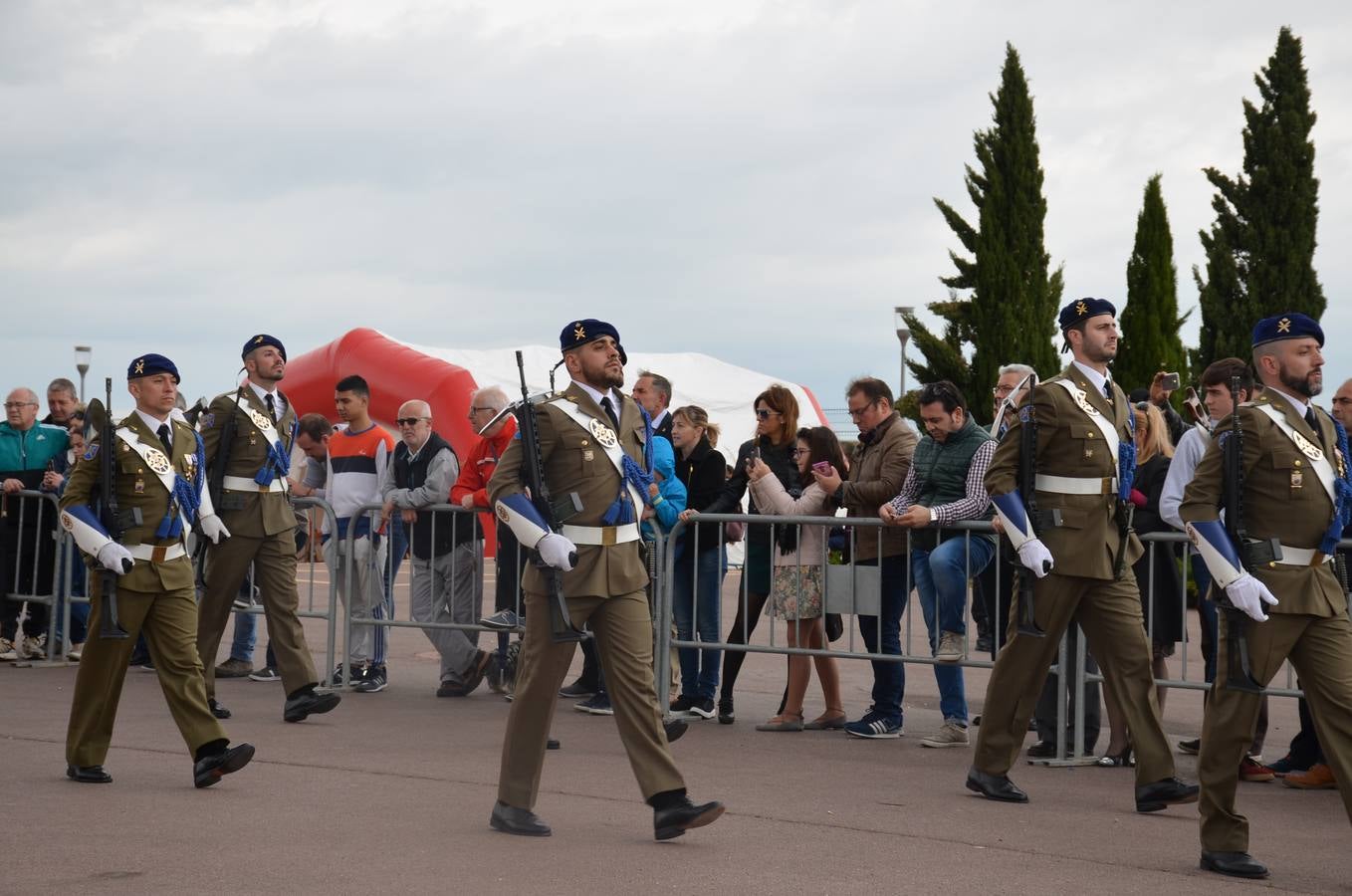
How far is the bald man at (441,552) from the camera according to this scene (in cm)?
1105

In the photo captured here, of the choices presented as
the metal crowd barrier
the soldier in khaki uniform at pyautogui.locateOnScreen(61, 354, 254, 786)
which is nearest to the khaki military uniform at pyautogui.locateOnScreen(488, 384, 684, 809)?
the soldier in khaki uniform at pyautogui.locateOnScreen(61, 354, 254, 786)

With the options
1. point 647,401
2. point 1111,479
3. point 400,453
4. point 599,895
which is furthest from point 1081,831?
point 400,453

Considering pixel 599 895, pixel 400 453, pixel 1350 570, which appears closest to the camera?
pixel 599 895

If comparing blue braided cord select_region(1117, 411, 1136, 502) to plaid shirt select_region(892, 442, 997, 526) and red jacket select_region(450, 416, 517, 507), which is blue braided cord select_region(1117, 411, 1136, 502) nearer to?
plaid shirt select_region(892, 442, 997, 526)

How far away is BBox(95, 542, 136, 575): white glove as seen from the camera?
729 cm

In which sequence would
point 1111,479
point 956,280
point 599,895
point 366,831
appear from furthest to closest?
point 956,280, point 1111,479, point 366,831, point 599,895

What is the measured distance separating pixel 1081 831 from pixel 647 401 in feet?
15.3

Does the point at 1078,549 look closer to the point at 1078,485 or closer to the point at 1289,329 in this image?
the point at 1078,485

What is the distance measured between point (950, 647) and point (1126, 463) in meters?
1.91

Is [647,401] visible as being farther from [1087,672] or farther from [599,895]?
[599,895]

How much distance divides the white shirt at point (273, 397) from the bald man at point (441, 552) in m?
1.01

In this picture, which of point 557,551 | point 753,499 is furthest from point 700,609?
point 557,551

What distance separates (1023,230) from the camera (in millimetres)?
34250

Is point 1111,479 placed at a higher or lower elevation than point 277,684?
higher
